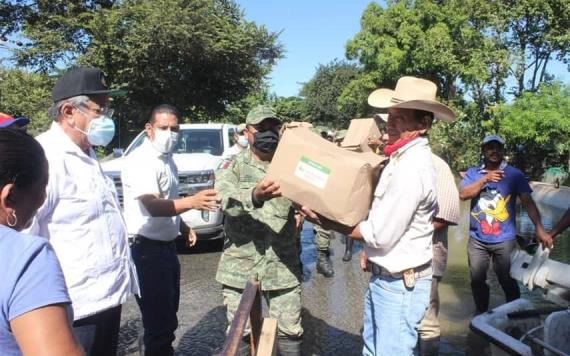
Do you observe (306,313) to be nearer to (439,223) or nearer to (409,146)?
(439,223)

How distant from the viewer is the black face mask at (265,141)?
3441 mm

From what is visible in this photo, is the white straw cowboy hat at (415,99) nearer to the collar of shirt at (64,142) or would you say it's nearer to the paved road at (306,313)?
the collar of shirt at (64,142)

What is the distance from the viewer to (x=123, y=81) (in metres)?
24.6

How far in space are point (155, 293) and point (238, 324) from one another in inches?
61.7

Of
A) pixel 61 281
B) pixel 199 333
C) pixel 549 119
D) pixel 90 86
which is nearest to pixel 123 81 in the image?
pixel 549 119

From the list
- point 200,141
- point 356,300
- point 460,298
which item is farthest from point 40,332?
point 200,141

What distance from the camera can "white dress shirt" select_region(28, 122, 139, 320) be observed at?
2.28 meters

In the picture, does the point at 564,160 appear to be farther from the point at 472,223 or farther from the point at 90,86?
the point at 90,86

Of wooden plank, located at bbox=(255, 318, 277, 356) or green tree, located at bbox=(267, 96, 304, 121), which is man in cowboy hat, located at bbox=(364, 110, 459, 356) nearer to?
wooden plank, located at bbox=(255, 318, 277, 356)

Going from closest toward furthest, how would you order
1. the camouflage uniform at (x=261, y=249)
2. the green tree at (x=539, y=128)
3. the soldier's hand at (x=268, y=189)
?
the soldier's hand at (x=268, y=189)
the camouflage uniform at (x=261, y=249)
the green tree at (x=539, y=128)

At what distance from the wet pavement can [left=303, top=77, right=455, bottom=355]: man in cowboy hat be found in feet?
6.48

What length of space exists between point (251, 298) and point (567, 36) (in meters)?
23.6

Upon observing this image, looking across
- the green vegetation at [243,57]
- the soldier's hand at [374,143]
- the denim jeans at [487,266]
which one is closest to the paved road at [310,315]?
→ the denim jeans at [487,266]

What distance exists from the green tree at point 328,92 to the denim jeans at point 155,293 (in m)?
43.8
